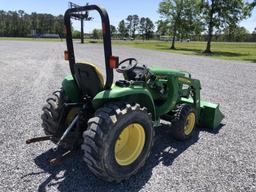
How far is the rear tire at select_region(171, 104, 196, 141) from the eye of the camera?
4844mm

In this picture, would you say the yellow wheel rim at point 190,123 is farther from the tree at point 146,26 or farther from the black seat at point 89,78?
the tree at point 146,26

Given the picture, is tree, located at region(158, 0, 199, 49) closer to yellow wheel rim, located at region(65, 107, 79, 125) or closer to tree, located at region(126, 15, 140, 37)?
yellow wheel rim, located at region(65, 107, 79, 125)

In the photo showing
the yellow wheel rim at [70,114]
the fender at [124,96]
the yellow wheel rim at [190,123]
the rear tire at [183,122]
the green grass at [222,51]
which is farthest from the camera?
the green grass at [222,51]

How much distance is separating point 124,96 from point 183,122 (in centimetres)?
160

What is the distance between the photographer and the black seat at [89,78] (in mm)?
3680

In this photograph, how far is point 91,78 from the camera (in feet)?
12.3

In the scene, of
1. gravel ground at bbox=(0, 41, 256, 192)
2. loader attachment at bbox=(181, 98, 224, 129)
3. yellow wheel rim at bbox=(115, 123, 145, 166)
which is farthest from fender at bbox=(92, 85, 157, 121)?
loader attachment at bbox=(181, 98, 224, 129)

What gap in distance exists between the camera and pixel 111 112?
3.35m

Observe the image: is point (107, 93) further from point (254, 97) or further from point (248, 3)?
point (248, 3)

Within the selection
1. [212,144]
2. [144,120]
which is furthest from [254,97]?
[144,120]

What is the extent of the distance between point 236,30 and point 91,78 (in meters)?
39.8

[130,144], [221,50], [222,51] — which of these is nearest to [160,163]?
[130,144]

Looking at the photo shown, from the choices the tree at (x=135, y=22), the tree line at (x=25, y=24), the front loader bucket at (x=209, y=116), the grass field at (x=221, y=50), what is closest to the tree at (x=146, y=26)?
the tree at (x=135, y=22)

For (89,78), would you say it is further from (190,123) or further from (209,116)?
(209,116)
